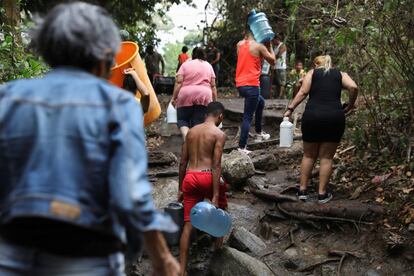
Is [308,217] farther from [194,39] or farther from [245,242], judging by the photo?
[194,39]

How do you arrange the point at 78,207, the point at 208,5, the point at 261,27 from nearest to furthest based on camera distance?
the point at 78,207
the point at 261,27
the point at 208,5

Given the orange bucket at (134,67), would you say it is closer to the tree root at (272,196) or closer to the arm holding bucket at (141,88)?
the arm holding bucket at (141,88)

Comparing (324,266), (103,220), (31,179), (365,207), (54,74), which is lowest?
(324,266)

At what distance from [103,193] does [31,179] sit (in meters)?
0.25

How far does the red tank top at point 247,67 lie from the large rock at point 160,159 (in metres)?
1.53

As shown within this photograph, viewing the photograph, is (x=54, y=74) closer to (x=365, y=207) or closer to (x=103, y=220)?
(x=103, y=220)

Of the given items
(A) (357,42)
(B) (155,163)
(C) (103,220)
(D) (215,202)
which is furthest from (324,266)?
(C) (103,220)

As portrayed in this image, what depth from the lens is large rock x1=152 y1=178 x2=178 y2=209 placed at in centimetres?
685

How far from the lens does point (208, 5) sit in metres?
17.5

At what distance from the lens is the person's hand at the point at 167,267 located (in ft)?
7.29

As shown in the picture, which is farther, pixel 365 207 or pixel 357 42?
pixel 357 42

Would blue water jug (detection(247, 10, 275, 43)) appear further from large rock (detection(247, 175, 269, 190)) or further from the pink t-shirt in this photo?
large rock (detection(247, 175, 269, 190))

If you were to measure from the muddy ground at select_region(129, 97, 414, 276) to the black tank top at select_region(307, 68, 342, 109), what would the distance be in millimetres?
1246

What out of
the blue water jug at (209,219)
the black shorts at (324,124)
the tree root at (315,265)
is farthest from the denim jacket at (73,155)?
the black shorts at (324,124)
